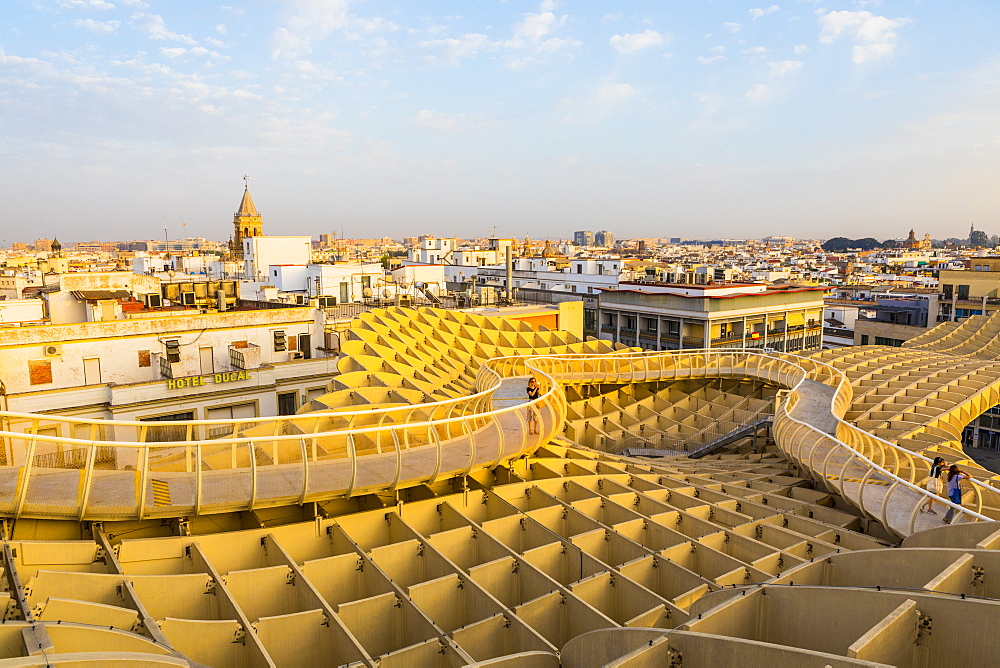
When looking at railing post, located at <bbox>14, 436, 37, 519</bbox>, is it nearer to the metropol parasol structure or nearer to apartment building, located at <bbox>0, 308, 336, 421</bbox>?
the metropol parasol structure

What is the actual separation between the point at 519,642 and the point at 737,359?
30245 millimetres

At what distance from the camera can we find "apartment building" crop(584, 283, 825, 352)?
2552 inches

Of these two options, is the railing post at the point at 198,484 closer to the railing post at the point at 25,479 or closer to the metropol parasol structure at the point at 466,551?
the metropol parasol structure at the point at 466,551

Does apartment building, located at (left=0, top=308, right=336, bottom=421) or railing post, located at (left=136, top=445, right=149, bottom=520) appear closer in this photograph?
railing post, located at (left=136, top=445, right=149, bottom=520)

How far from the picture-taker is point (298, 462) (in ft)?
47.4

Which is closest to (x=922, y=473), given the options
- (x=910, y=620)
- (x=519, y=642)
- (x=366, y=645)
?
(x=910, y=620)

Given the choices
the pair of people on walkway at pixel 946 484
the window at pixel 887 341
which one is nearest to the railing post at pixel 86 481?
the pair of people on walkway at pixel 946 484

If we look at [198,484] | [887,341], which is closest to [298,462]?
[198,484]

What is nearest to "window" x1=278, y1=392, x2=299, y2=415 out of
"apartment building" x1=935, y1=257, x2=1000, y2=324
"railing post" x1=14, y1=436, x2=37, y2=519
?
"railing post" x1=14, y1=436, x2=37, y2=519

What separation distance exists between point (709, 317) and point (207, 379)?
45846 mm

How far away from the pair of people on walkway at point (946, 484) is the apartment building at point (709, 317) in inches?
1879

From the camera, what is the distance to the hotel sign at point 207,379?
3325 cm

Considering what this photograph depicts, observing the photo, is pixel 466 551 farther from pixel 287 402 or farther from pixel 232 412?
pixel 287 402

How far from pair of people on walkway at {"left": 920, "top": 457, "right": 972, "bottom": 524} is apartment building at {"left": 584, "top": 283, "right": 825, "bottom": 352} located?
47730 millimetres
